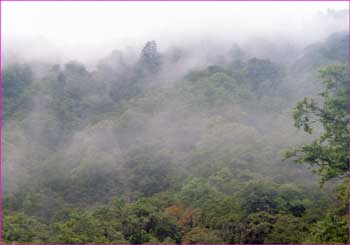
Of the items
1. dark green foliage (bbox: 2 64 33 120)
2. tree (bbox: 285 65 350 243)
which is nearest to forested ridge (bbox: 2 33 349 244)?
tree (bbox: 285 65 350 243)

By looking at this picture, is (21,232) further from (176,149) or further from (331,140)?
(176,149)

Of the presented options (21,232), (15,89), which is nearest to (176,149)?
(15,89)

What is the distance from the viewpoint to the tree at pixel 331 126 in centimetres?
1505

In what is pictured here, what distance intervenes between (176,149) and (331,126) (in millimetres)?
44230

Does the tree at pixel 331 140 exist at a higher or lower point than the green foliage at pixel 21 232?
higher

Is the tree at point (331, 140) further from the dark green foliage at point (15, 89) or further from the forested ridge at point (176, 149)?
the dark green foliage at point (15, 89)

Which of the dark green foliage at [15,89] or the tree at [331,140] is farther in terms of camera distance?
the dark green foliage at [15,89]

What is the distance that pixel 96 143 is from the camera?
2425 inches

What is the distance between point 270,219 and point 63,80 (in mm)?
53410

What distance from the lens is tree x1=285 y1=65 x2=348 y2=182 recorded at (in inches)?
592

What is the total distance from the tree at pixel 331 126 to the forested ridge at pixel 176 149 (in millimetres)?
42

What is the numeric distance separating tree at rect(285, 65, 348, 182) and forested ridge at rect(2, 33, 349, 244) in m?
0.04

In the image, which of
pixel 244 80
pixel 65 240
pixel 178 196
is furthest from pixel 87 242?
pixel 244 80

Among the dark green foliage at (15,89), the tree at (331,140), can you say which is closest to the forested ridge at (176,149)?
the tree at (331,140)
